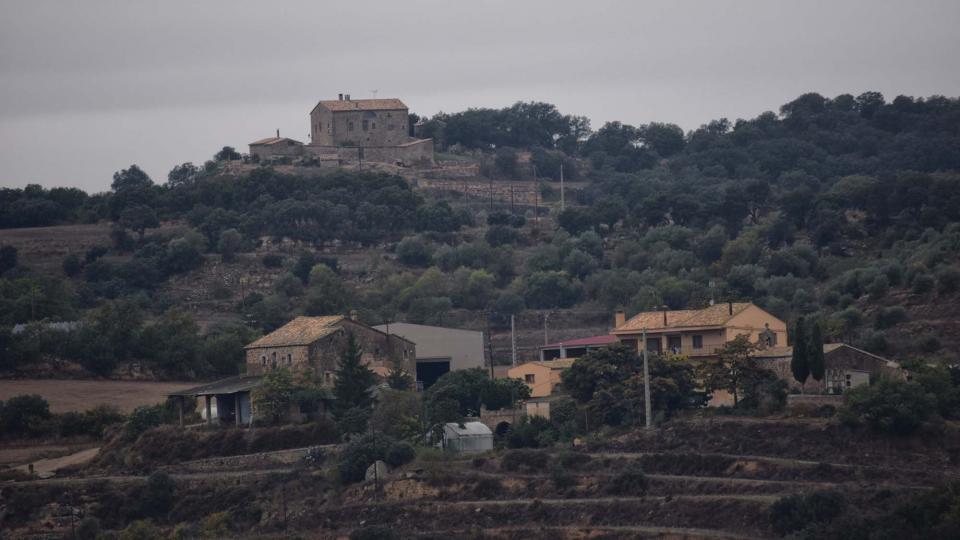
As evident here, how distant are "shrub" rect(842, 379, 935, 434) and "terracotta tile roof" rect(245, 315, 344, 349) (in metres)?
22.3

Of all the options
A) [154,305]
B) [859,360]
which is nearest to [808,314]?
[859,360]

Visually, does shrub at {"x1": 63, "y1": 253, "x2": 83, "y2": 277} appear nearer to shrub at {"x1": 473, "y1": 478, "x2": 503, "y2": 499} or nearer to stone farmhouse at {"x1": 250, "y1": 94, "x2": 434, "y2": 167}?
stone farmhouse at {"x1": 250, "y1": 94, "x2": 434, "y2": 167}

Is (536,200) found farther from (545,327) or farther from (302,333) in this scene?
(302,333)

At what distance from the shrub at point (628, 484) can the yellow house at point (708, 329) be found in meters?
10.1

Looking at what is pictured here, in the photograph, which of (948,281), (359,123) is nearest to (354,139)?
(359,123)

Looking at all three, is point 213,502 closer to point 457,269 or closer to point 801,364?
point 801,364

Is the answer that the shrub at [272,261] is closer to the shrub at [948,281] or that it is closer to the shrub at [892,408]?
the shrub at [948,281]

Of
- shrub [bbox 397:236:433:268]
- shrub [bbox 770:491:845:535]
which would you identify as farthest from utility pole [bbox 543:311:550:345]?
shrub [bbox 770:491:845:535]

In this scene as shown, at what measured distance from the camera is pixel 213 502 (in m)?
59.4

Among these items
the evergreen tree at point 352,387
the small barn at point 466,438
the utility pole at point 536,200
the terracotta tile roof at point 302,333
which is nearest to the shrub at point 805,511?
the small barn at point 466,438

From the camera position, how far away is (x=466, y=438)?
60.5 meters

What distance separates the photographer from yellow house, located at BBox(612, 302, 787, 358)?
63.7 meters

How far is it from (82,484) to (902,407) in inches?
1048

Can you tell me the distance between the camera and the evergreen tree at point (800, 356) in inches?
2286
